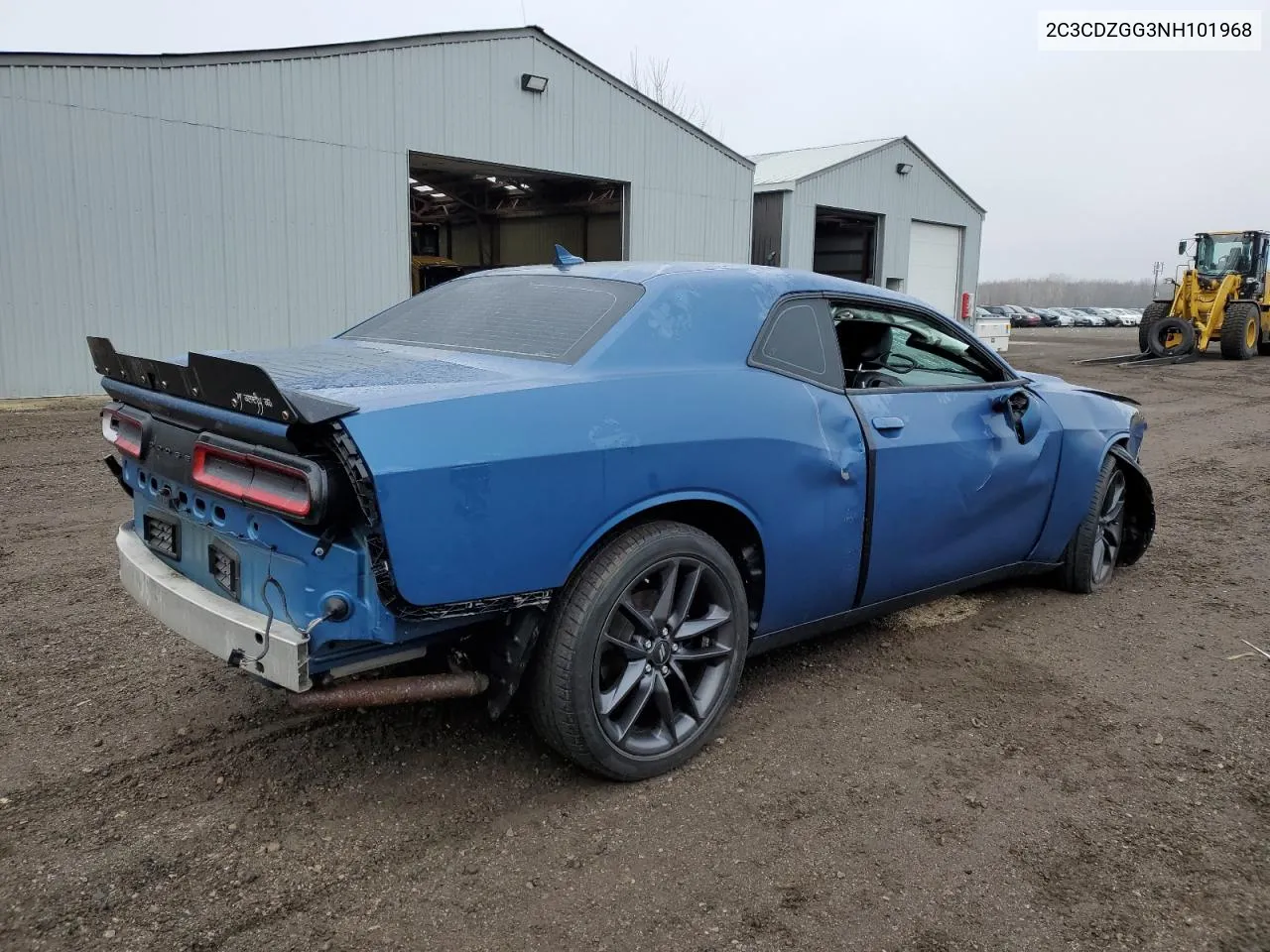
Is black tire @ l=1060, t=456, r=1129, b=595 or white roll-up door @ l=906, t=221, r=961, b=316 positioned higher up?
white roll-up door @ l=906, t=221, r=961, b=316

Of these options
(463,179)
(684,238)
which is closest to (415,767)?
(684,238)

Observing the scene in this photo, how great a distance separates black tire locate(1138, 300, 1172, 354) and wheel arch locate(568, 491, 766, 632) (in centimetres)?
2129

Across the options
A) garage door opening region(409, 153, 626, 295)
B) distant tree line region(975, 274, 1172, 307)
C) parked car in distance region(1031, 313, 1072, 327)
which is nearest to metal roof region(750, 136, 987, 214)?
garage door opening region(409, 153, 626, 295)

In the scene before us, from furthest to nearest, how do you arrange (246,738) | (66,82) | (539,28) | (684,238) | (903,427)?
1. (684,238)
2. (539,28)
3. (66,82)
4. (903,427)
5. (246,738)

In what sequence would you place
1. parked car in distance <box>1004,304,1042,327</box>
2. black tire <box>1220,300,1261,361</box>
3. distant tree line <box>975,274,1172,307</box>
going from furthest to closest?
distant tree line <box>975,274,1172,307</box> → parked car in distance <box>1004,304,1042,327</box> → black tire <box>1220,300,1261,361</box>

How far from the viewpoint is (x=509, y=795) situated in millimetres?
2799

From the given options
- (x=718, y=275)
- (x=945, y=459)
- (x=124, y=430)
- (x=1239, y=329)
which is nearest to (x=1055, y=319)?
(x=1239, y=329)

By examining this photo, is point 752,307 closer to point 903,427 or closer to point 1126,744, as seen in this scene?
point 903,427

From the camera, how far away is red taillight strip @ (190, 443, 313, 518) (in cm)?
230

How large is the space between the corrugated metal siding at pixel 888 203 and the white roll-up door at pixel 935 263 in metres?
0.26

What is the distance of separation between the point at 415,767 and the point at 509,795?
0.34 metres

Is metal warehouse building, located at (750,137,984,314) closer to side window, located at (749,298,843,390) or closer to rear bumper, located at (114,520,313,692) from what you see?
side window, located at (749,298,843,390)

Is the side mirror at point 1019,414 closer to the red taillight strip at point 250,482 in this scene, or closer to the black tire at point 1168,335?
the red taillight strip at point 250,482

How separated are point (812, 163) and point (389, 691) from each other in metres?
24.0
